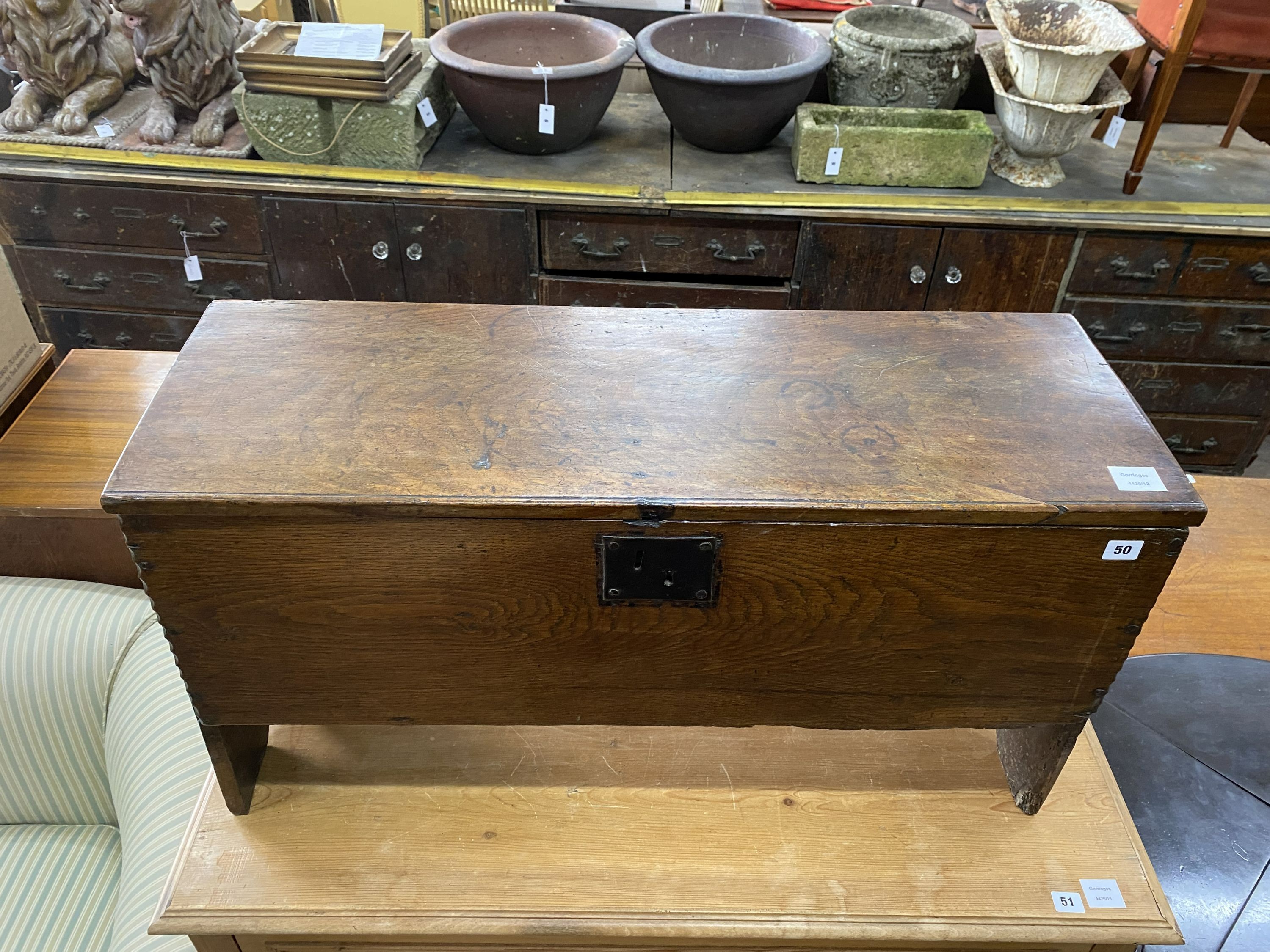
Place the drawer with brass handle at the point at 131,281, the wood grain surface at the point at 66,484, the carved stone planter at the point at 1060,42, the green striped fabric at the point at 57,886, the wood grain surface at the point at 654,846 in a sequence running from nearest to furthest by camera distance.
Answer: the wood grain surface at the point at 654,846
the green striped fabric at the point at 57,886
the wood grain surface at the point at 66,484
the carved stone planter at the point at 1060,42
the drawer with brass handle at the point at 131,281

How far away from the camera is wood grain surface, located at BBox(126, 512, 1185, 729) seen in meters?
0.89

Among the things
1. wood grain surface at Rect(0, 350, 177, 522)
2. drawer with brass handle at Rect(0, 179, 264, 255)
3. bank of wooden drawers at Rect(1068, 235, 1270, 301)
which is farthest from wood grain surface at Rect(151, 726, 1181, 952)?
drawer with brass handle at Rect(0, 179, 264, 255)

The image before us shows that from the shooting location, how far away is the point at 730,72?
85.3 inches

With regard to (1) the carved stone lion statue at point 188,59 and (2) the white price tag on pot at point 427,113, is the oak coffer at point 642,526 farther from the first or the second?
(1) the carved stone lion statue at point 188,59

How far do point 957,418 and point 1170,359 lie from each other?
179 cm

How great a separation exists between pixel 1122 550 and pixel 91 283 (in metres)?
2.53

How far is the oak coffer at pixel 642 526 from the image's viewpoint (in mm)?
873

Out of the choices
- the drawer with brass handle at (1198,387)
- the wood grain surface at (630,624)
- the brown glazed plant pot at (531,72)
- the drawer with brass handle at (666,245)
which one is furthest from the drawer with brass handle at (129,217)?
the drawer with brass handle at (1198,387)

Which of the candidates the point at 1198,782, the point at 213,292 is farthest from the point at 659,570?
the point at 213,292

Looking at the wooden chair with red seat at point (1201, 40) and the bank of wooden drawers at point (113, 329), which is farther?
the bank of wooden drawers at point (113, 329)

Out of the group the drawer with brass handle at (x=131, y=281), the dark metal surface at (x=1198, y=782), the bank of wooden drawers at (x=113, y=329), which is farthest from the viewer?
the bank of wooden drawers at (x=113, y=329)

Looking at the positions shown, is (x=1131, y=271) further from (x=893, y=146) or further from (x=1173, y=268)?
(x=893, y=146)

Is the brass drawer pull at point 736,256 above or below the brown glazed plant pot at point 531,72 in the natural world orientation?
below

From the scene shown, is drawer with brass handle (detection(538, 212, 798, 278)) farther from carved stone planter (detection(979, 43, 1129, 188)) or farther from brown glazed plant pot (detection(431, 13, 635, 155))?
carved stone planter (detection(979, 43, 1129, 188))
